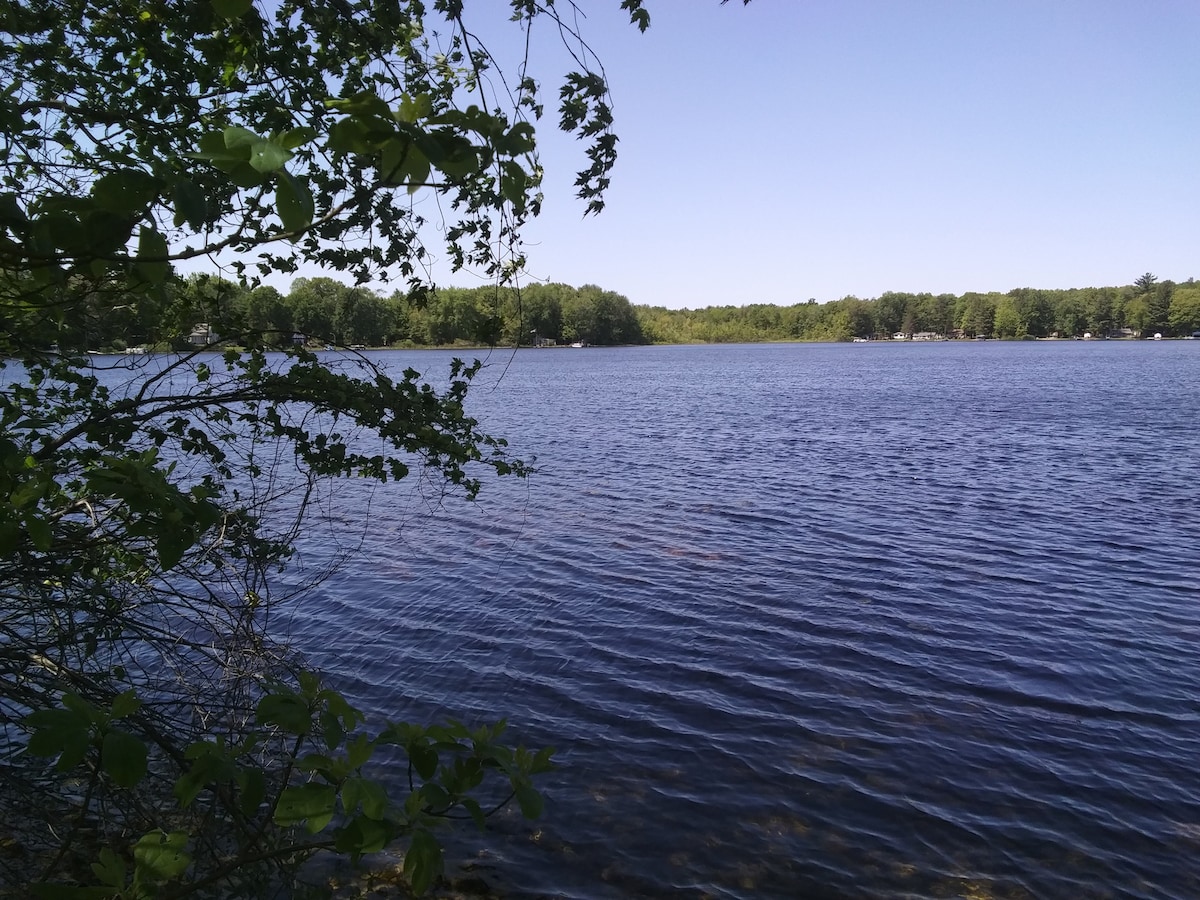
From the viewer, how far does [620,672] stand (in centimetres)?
1048

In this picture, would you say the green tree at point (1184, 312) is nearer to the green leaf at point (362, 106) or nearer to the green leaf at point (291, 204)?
the green leaf at point (362, 106)

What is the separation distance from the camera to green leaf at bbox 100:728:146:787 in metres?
2.05

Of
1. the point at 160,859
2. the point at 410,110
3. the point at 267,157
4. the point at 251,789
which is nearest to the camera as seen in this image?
the point at 267,157

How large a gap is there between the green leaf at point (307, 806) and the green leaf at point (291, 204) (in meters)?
1.68

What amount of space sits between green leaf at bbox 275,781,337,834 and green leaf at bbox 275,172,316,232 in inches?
66.0

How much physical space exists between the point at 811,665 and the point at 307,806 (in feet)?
30.4

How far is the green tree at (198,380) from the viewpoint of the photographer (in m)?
1.77

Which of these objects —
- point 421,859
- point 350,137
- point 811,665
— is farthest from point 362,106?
point 811,665

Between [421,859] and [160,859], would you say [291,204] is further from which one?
[160,859]

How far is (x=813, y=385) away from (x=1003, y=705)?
5752 centimetres

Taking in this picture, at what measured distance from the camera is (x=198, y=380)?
573cm

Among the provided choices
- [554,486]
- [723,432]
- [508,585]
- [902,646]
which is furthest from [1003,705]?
[723,432]

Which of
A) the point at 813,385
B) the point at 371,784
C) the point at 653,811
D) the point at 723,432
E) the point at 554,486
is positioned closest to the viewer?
the point at 371,784

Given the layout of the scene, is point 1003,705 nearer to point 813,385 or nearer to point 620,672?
point 620,672
